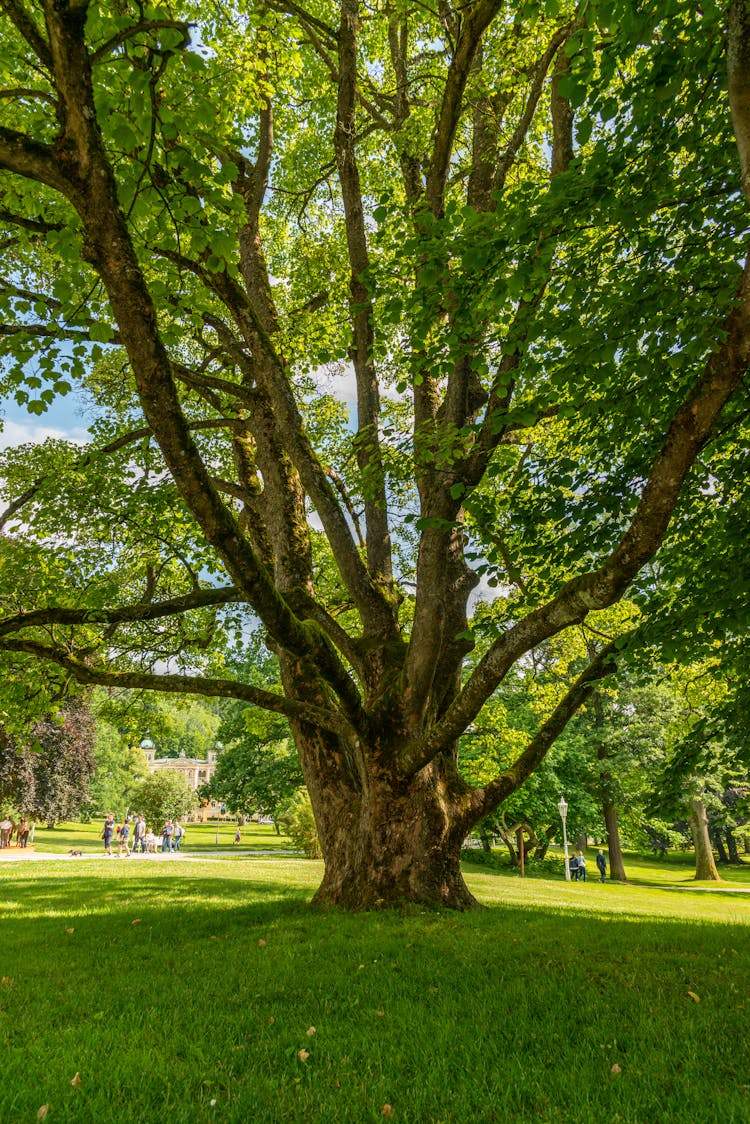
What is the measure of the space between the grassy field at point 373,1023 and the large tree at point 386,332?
2141 millimetres

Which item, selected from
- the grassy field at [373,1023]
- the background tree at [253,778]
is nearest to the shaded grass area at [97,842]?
the background tree at [253,778]

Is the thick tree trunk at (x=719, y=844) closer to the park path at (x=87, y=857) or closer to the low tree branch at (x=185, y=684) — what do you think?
the park path at (x=87, y=857)

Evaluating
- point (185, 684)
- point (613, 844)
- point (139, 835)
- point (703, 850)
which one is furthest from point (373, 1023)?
point (703, 850)

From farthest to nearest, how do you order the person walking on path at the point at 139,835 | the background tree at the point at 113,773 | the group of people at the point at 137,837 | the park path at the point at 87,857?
the background tree at the point at 113,773
the person walking on path at the point at 139,835
the group of people at the point at 137,837
the park path at the point at 87,857

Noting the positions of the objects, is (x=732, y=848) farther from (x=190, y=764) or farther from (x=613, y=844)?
(x=190, y=764)

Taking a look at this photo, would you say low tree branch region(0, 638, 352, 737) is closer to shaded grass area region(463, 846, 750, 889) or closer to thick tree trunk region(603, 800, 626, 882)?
shaded grass area region(463, 846, 750, 889)

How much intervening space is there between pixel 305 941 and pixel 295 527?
5.16 meters

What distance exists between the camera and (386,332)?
11383 millimetres

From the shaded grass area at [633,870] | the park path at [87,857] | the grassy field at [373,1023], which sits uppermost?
the grassy field at [373,1023]

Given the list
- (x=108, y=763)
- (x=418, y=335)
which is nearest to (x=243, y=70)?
(x=418, y=335)

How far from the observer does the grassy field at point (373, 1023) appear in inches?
123

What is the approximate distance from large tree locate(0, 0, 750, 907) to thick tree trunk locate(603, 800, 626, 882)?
90.5 ft

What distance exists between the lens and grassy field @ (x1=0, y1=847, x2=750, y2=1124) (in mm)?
3119

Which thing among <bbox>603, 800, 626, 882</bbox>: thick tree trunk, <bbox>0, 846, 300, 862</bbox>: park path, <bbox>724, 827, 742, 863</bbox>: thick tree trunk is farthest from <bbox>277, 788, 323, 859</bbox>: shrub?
<bbox>724, 827, 742, 863</bbox>: thick tree trunk
